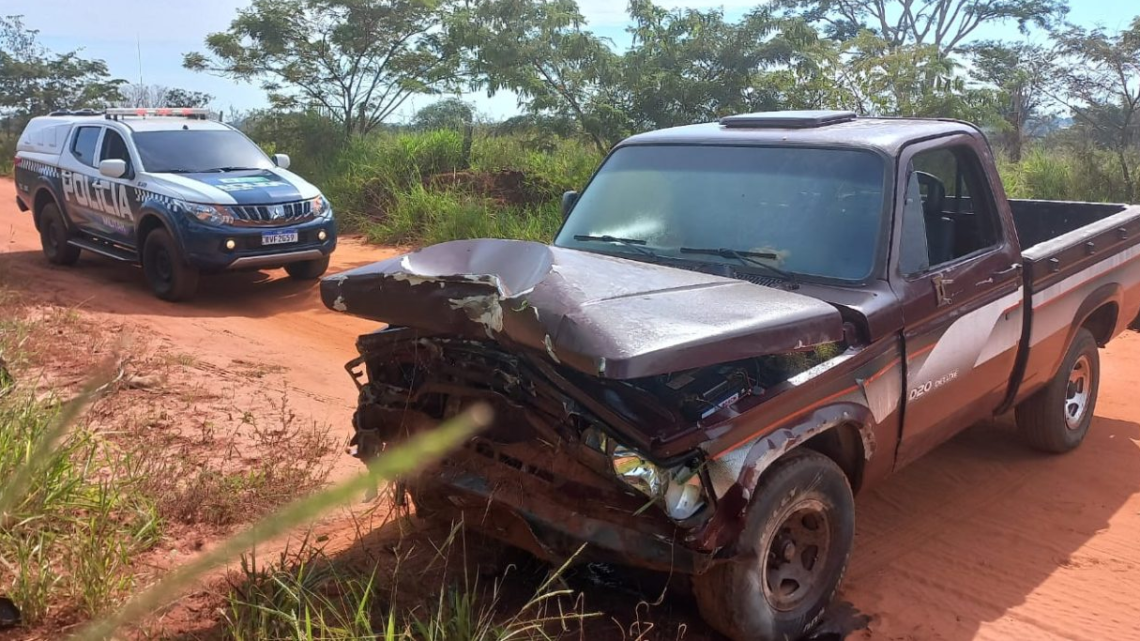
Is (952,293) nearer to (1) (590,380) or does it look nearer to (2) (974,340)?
(2) (974,340)

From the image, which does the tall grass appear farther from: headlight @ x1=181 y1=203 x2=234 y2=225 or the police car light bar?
the police car light bar

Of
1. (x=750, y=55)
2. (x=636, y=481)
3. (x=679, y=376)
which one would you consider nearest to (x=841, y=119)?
(x=679, y=376)

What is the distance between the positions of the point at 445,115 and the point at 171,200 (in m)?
8.48

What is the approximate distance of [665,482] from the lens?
2914mm

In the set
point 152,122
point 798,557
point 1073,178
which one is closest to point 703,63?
point 1073,178

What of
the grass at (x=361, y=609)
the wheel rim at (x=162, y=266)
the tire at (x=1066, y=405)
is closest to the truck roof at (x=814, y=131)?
the tire at (x=1066, y=405)

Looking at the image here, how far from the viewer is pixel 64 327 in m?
7.28

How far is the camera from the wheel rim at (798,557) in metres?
3.28

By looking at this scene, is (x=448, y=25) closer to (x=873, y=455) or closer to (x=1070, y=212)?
(x=1070, y=212)

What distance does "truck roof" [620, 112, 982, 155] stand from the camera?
13.5ft

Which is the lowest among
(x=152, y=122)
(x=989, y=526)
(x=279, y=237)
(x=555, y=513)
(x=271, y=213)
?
(x=989, y=526)

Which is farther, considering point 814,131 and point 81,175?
point 81,175

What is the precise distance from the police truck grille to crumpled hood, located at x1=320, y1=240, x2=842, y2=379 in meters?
5.79

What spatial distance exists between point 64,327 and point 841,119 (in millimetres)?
6096
